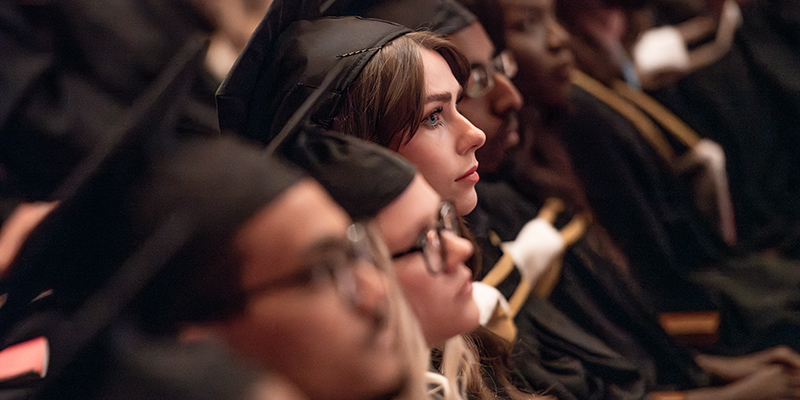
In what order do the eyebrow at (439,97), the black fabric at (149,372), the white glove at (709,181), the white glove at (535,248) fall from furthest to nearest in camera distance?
the white glove at (709,181) → the white glove at (535,248) → the eyebrow at (439,97) → the black fabric at (149,372)

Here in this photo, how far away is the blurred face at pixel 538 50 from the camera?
195cm

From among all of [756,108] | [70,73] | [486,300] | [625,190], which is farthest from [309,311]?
[756,108]

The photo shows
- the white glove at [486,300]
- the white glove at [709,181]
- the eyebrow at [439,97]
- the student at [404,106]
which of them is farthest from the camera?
the white glove at [709,181]

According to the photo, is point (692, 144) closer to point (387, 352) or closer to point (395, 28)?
→ point (395, 28)

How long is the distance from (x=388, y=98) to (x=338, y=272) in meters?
0.51

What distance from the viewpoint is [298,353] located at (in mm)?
685

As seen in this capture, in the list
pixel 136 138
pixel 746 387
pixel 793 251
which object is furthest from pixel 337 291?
pixel 793 251

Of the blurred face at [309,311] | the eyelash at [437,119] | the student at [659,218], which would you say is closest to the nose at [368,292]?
the blurred face at [309,311]

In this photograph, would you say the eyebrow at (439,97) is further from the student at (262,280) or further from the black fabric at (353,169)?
the student at (262,280)

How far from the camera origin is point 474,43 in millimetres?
1601

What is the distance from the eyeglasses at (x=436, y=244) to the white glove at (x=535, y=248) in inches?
29.8

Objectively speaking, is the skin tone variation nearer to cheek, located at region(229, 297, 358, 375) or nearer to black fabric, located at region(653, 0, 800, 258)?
black fabric, located at region(653, 0, 800, 258)

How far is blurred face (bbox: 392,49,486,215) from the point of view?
47.3 inches

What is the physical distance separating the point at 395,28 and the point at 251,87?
28 cm
